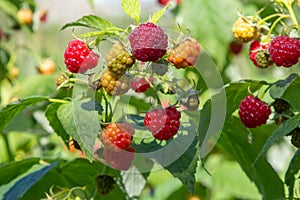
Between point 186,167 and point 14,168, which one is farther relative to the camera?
point 14,168

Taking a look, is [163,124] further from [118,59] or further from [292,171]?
[292,171]

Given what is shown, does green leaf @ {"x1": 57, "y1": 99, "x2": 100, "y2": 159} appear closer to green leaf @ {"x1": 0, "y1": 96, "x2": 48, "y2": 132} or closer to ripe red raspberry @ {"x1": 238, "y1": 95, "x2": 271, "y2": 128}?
green leaf @ {"x1": 0, "y1": 96, "x2": 48, "y2": 132}

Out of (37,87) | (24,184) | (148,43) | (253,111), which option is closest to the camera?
(148,43)

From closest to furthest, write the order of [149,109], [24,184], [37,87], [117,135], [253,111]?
[117,135], [253,111], [149,109], [24,184], [37,87]

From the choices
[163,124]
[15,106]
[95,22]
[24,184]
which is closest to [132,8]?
[95,22]

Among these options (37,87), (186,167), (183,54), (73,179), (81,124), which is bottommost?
(37,87)

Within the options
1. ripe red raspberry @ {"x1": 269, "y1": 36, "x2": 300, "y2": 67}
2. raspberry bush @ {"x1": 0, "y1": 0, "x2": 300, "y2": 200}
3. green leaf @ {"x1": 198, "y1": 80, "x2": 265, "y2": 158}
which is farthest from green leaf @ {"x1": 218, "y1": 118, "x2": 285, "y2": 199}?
ripe red raspberry @ {"x1": 269, "y1": 36, "x2": 300, "y2": 67}

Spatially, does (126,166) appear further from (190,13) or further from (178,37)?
(190,13)
